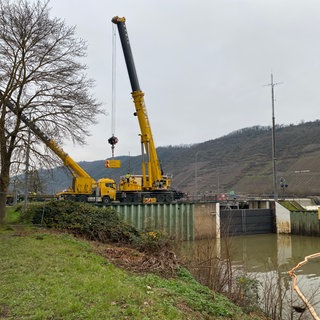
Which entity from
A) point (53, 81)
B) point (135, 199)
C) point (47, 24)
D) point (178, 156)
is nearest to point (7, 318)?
point (53, 81)

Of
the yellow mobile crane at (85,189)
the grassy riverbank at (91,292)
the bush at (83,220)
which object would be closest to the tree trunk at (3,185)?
the bush at (83,220)

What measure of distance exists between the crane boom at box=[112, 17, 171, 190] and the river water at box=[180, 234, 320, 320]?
26.6 feet

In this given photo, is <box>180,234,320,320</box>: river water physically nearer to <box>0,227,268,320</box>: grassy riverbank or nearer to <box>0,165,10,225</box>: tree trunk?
<box>0,227,268,320</box>: grassy riverbank

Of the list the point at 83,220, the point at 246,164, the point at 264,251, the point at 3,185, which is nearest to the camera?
the point at 83,220

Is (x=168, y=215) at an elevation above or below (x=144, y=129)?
below

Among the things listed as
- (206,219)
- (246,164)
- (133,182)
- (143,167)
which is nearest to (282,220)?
(206,219)

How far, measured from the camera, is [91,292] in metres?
6.31

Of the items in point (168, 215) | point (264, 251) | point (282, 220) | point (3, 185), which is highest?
point (3, 185)

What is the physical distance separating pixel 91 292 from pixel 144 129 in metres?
22.4

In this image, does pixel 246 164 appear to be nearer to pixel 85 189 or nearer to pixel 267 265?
pixel 85 189

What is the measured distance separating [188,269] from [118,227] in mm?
5458

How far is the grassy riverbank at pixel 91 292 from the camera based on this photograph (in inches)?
213

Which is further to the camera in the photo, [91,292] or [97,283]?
[97,283]

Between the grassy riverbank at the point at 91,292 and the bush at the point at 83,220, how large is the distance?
14.6 feet
